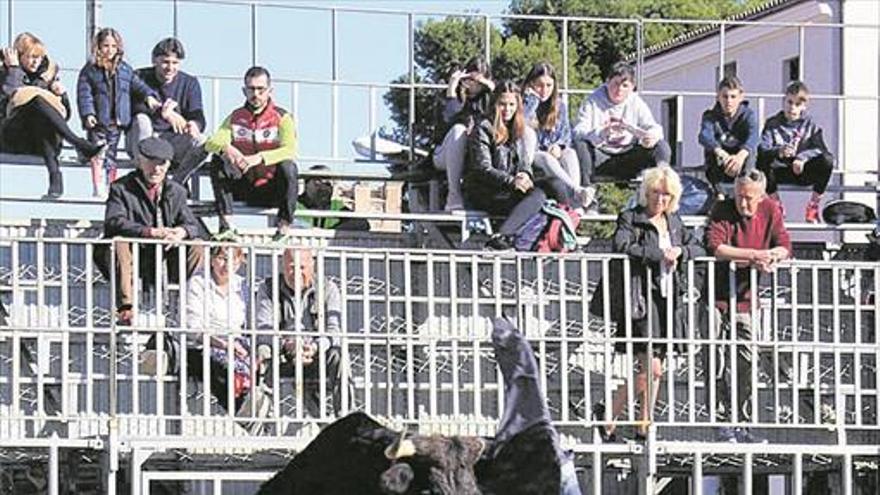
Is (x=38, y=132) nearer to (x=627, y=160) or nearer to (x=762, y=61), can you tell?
(x=627, y=160)

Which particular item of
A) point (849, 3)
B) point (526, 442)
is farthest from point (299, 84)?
point (849, 3)

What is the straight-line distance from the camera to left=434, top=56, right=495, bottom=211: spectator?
14383 mm

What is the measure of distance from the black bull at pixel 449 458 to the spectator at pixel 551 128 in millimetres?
5844

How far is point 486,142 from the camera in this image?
46.5ft

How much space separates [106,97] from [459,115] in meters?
2.15

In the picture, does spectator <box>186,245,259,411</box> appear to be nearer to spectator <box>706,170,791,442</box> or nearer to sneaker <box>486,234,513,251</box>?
sneaker <box>486,234,513,251</box>

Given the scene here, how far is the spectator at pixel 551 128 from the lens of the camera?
1437cm

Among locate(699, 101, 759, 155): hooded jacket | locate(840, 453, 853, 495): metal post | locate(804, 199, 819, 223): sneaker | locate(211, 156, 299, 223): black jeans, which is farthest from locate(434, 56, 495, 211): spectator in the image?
locate(840, 453, 853, 495): metal post

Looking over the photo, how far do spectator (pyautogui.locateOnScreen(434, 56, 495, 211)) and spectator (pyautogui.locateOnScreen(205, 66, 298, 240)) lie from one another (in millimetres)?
976

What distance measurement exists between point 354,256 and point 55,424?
1739 millimetres

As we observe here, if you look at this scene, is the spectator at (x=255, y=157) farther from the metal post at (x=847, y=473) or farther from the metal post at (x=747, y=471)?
the metal post at (x=847, y=473)

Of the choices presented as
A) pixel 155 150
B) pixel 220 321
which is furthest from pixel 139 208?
pixel 220 321

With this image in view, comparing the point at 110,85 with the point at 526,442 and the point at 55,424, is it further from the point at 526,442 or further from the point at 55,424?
the point at 526,442

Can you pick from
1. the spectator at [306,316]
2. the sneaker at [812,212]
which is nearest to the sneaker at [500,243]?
the spectator at [306,316]
